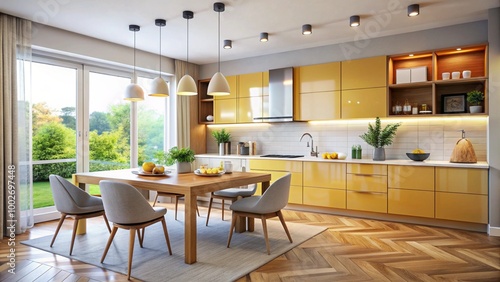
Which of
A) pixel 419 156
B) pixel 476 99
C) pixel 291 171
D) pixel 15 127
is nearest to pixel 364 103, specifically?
pixel 419 156

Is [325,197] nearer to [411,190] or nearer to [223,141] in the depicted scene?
[411,190]

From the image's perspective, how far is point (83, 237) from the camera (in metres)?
3.84

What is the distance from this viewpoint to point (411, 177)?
4.36m

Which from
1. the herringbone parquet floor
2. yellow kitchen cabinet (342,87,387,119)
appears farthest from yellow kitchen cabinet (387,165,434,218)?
yellow kitchen cabinet (342,87,387,119)

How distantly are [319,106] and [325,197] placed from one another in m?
1.39

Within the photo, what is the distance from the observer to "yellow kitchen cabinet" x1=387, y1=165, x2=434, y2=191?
14.0 ft

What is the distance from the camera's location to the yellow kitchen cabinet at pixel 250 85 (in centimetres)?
592

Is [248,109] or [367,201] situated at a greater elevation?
[248,109]

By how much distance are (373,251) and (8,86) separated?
4413 mm

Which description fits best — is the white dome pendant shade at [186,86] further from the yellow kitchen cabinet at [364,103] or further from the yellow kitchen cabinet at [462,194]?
the yellow kitchen cabinet at [462,194]

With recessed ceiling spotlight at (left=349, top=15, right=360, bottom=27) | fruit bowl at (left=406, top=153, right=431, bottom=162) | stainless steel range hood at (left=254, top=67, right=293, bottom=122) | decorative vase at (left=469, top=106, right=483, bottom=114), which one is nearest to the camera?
recessed ceiling spotlight at (left=349, top=15, right=360, bottom=27)

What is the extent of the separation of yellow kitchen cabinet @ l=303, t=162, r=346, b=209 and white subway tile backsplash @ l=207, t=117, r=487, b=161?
62cm

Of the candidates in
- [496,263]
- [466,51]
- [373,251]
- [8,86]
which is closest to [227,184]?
[373,251]

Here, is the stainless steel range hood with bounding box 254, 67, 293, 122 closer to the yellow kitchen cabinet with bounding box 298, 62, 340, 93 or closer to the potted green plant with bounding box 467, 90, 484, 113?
the yellow kitchen cabinet with bounding box 298, 62, 340, 93
